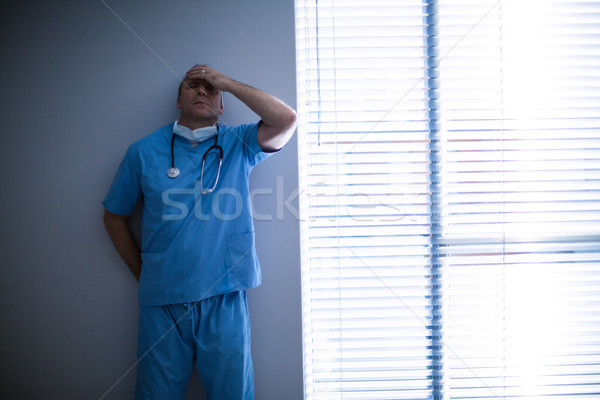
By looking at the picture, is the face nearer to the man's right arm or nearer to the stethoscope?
the stethoscope

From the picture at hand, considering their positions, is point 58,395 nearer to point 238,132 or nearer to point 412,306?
point 238,132

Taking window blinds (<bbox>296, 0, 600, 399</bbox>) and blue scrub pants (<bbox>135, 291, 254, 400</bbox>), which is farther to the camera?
window blinds (<bbox>296, 0, 600, 399</bbox>)

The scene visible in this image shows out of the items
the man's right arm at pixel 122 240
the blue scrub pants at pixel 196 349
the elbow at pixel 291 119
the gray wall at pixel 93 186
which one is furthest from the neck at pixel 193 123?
the blue scrub pants at pixel 196 349

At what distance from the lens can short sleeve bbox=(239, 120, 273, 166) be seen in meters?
1.08

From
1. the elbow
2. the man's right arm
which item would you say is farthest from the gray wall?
the elbow

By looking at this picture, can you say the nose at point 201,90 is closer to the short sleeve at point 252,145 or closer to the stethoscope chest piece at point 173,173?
the short sleeve at point 252,145

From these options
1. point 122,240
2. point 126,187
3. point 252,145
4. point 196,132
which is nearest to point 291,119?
point 252,145

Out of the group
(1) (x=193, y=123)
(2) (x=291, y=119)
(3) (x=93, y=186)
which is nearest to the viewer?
(2) (x=291, y=119)

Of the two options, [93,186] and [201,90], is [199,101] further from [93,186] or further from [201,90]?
[93,186]

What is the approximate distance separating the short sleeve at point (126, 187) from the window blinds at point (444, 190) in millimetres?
643

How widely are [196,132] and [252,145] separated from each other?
0.69ft

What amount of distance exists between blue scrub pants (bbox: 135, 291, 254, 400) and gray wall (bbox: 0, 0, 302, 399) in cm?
18

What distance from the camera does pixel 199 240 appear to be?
1.07 meters

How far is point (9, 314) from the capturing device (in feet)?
4.07
